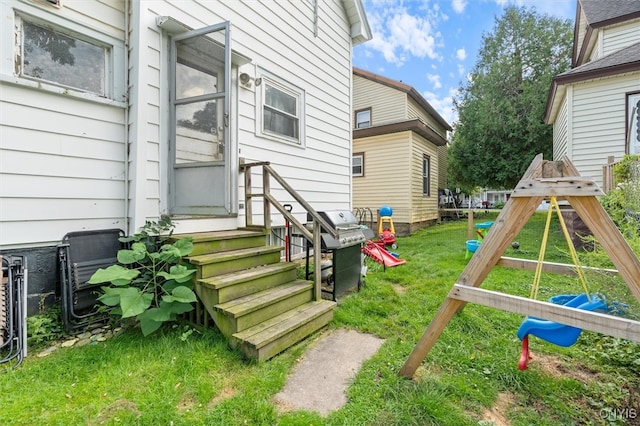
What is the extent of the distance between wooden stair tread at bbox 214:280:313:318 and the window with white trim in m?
2.52

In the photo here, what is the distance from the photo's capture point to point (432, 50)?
1764 cm

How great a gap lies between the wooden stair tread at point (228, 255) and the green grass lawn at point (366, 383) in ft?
2.19

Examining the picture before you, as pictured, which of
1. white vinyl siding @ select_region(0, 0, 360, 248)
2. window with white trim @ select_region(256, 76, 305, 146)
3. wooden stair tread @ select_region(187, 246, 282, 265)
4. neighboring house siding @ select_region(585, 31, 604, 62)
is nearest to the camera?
white vinyl siding @ select_region(0, 0, 360, 248)

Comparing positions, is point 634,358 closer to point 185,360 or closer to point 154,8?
point 185,360

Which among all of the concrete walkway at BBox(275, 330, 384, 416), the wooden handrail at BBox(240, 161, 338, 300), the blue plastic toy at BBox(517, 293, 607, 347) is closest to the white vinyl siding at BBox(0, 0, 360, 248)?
the wooden handrail at BBox(240, 161, 338, 300)

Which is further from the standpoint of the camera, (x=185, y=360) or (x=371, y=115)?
(x=371, y=115)

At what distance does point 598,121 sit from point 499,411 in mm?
8972

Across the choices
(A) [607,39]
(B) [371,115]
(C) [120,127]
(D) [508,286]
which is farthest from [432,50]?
(C) [120,127]

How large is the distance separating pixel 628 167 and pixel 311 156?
5.46m

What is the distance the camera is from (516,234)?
1873 mm

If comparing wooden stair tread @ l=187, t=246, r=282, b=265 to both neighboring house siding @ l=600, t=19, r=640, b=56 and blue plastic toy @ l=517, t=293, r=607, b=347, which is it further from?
neighboring house siding @ l=600, t=19, r=640, b=56

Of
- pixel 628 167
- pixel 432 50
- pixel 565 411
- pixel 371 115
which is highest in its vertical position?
pixel 432 50

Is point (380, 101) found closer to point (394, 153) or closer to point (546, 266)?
point (394, 153)

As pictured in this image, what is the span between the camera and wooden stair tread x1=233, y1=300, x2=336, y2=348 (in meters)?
2.50
